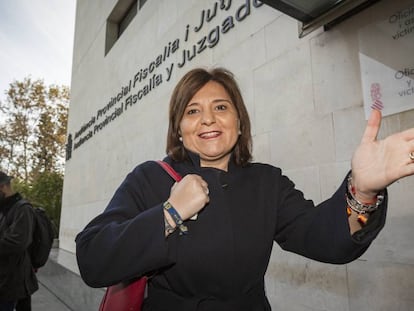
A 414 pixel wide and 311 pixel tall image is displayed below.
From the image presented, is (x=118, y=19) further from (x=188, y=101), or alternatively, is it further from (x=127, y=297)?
(x=127, y=297)

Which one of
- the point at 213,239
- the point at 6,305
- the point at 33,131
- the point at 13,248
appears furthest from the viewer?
the point at 33,131

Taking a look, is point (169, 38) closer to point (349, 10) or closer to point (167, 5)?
point (167, 5)

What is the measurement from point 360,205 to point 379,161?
0.14 metres

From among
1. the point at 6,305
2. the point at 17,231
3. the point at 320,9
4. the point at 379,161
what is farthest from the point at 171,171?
the point at 6,305

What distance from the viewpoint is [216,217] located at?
3.64 feet

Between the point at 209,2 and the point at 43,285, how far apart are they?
6.28 meters

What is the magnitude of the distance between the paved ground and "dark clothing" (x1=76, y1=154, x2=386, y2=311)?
489 cm

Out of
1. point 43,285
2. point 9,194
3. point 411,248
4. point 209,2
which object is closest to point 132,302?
point 411,248

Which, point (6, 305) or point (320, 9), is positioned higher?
point (320, 9)

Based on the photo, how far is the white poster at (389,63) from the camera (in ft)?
6.37

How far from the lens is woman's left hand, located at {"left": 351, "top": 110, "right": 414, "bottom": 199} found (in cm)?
91

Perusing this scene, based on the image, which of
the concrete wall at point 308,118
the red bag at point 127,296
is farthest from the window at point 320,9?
the red bag at point 127,296

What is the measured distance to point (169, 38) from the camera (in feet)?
16.4

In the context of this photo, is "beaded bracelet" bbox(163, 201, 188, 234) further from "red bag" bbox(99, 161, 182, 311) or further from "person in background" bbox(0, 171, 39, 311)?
"person in background" bbox(0, 171, 39, 311)
